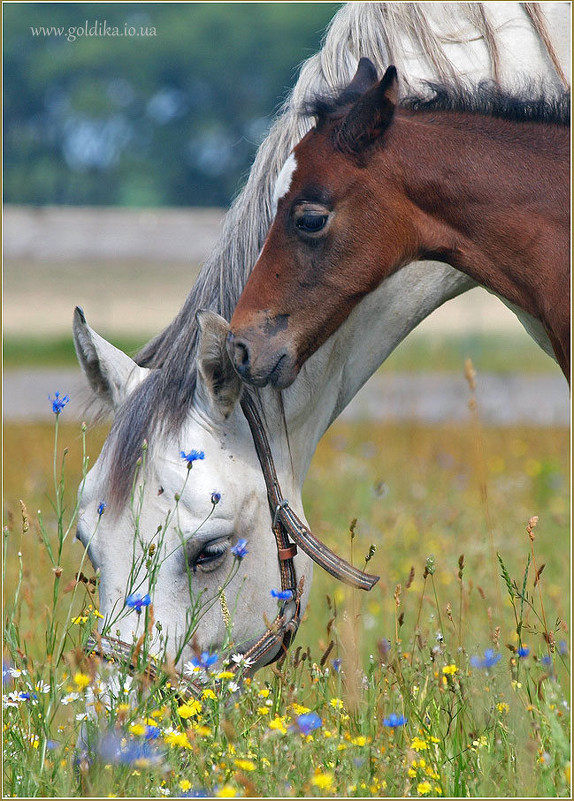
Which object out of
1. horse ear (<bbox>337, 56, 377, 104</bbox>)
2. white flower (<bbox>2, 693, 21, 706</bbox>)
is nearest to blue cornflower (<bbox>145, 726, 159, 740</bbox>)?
white flower (<bbox>2, 693, 21, 706</bbox>)

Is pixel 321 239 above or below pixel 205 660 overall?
above

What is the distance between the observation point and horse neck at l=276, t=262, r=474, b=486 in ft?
8.56

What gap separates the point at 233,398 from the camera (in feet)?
7.94

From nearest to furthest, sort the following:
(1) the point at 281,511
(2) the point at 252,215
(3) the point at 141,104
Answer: (1) the point at 281,511 → (2) the point at 252,215 → (3) the point at 141,104

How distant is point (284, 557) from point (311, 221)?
94cm

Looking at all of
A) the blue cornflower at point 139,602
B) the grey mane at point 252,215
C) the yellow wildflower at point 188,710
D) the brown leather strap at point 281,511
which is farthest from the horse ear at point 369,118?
the yellow wildflower at point 188,710

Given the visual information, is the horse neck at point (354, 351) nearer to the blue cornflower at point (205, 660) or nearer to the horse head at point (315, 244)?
the horse head at point (315, 244)

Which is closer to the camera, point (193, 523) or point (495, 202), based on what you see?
point (495, 202)

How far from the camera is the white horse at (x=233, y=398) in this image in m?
2.30

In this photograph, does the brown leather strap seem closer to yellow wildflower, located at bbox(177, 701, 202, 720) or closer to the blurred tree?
yellow wildflower, located at bbox(177, 701, 202, 720)

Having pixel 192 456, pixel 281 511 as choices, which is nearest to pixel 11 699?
pixel 192 456

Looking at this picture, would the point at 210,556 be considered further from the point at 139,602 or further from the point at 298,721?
the point at 298,721

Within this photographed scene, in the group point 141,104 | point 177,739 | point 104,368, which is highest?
point 141,104

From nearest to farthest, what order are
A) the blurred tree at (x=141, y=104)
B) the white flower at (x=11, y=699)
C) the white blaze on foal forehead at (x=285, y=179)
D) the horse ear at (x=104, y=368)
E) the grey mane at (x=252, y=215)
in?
the white flower at (x=11, y=699) → the white blaze on foal forehead at (x=285, y=179) → the grey mane at (x=252, y=215) → the horse ear at (x=104, y=368) → the blurred tree at (x=141, y=104)
